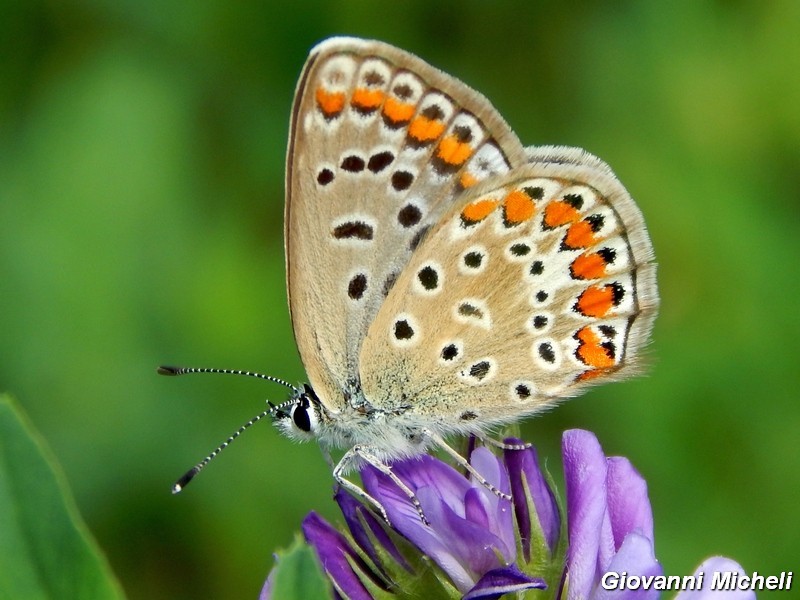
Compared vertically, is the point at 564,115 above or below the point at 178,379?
above

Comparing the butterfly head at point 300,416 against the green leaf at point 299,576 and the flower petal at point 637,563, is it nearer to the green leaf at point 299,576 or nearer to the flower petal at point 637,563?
the flower petal at point 637,563

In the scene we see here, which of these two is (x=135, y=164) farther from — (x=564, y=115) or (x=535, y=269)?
(x=535, y=269)

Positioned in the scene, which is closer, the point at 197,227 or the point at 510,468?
the point at 510,468

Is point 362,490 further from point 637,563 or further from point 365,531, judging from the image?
point 637,563

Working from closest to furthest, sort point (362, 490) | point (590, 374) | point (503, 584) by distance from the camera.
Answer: point (503, 584) < point (362, 490) < point (590, 374)

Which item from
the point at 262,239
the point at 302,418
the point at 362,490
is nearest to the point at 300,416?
the point at 302,418

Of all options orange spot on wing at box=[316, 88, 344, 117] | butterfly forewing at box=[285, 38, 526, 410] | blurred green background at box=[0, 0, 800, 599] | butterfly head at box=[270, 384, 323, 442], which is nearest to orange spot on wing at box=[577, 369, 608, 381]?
butterfly forewing at box=[285, 38, 526, 410]

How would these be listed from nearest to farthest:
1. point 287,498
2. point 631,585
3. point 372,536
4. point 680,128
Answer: point 631,585 < point 372,536 < point 287,498 < point 680,128

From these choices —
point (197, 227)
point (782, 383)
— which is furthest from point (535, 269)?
point (197, 227)
